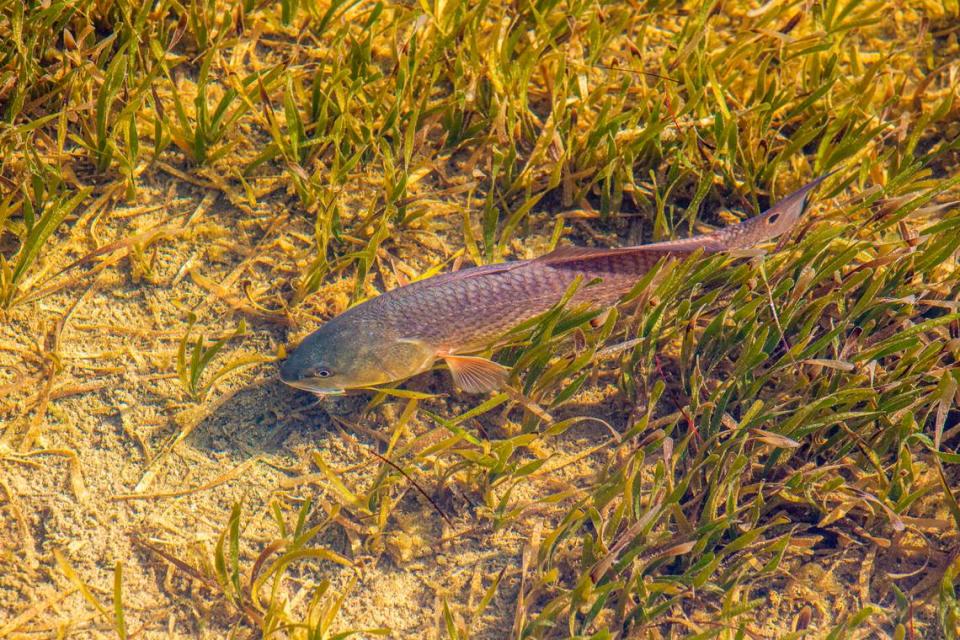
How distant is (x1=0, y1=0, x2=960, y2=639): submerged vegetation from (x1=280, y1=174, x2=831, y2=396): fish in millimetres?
134

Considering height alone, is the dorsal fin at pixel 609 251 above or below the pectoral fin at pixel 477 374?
above

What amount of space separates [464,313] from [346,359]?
56cm

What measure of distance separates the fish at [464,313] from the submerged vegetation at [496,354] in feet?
0.44

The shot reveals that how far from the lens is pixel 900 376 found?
3.54 m

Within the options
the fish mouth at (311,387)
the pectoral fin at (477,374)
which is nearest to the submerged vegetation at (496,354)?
the pectoral fin at (477,374)

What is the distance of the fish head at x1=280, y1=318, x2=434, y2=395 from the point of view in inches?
131

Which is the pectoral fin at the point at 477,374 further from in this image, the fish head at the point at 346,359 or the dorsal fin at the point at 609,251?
the dorsal fin at the point at 609,251

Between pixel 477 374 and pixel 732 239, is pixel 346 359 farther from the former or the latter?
pixel 732 239

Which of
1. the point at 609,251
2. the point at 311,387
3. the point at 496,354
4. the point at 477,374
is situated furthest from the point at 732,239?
the point at 311,387

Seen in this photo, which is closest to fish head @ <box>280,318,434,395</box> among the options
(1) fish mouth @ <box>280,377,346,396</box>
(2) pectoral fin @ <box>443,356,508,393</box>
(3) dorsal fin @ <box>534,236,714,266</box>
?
(1) fish mouth @ <box>280,377,346,396</box>

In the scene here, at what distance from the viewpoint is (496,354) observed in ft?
11.8

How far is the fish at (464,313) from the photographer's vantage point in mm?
3346

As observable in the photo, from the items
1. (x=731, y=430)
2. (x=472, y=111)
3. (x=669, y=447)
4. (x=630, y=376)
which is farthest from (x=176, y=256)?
(x=731, y=430)

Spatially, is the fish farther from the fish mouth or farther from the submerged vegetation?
the submerged vegetation
